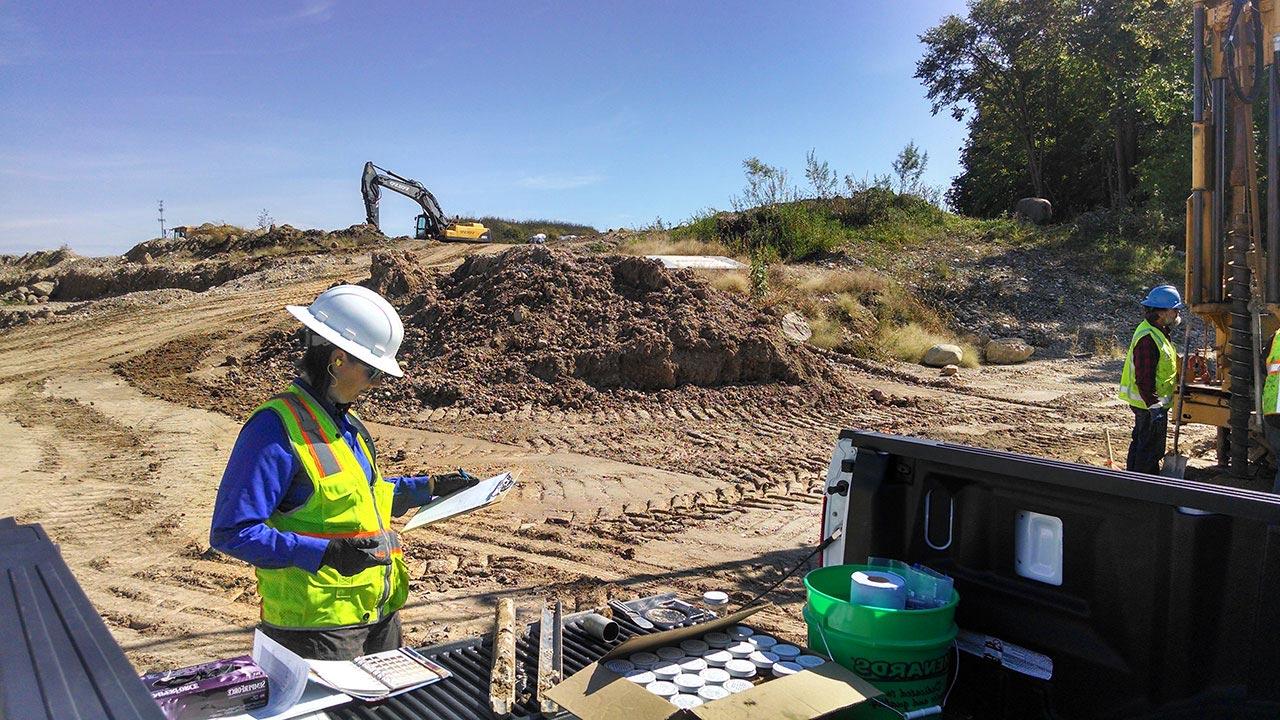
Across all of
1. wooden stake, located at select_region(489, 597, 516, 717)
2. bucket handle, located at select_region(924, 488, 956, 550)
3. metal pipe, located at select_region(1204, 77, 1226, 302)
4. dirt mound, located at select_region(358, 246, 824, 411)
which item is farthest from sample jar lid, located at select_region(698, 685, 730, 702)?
dirt mound, located at select_region(358, 246, 824, 411)

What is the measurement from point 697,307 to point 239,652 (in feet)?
30.8

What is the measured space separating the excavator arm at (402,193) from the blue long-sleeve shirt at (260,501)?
90.1 ft

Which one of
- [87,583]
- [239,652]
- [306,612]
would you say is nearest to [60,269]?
[87,583]

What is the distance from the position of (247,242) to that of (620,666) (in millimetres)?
30371

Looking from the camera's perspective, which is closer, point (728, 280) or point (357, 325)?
point (357, 325)

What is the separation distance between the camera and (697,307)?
44.4 ft

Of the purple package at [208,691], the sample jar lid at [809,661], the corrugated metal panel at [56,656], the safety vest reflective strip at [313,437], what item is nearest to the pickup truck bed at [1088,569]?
the sample jar lid at [809,661]

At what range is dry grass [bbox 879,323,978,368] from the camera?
54.5ft

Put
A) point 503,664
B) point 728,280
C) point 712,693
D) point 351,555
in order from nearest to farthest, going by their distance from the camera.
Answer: point 712,693 < point 503,664 < point 351,555 < point 728,280

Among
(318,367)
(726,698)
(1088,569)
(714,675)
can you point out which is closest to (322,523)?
(318,367)

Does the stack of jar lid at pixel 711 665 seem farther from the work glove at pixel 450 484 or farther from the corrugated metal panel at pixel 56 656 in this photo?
the work glove at pixel 450 484

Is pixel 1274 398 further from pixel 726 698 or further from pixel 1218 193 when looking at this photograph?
pixel 726 698

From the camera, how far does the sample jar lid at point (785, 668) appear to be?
2199 millimetres

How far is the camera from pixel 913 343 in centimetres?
1684
